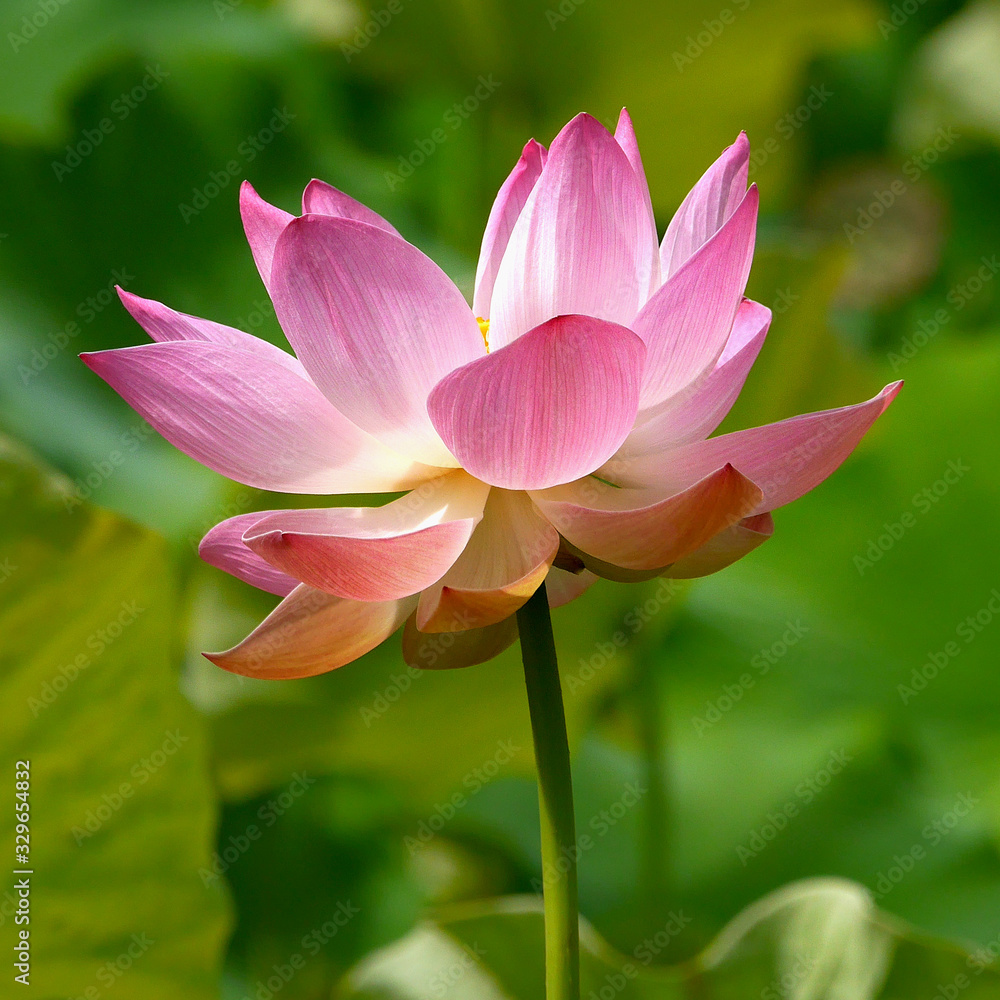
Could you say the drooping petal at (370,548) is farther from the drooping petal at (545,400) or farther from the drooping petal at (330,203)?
the drooping petal at (330,203)

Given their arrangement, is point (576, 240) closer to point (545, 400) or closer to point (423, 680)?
point (545, 400)

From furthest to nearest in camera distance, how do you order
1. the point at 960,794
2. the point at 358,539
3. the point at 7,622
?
the point at 960,794 → the point at 7,622 → the point at 358,539

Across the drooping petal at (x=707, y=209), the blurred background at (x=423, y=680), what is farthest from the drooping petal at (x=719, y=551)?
the blurred background at (x=423, y=680)

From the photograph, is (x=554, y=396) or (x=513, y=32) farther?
(x=513, y=32)

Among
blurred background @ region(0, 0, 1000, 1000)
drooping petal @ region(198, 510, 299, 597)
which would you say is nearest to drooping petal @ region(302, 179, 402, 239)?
drooping petal @ region(198, 510, 299, 597)

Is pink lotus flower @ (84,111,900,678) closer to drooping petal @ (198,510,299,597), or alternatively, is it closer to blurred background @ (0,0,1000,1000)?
drooping petal @ (198,510,299,597)

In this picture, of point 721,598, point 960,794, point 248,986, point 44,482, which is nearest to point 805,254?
point 721,598

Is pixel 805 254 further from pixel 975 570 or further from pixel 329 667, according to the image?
pixel 329 667

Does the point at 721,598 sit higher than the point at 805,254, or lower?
lower
